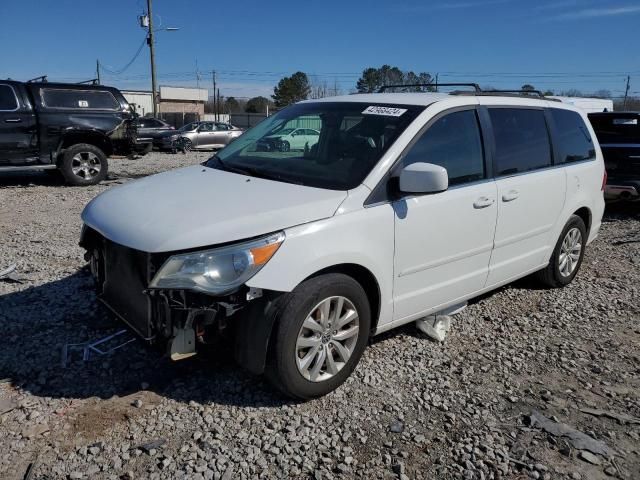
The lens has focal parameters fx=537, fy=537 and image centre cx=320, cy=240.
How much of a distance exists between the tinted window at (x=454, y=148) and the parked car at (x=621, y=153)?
17.5 feet

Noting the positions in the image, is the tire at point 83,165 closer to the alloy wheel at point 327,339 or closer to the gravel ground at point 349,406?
the gravel ground at point 349,406

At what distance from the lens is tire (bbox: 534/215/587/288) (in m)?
4.99

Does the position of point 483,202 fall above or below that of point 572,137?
below

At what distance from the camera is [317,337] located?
122 inches

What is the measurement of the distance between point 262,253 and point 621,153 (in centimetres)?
743

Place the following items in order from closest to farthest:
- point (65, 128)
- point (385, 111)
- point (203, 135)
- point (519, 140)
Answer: point (385, 111) < point (519, 140) < point (65, 128) < point (203, 135)

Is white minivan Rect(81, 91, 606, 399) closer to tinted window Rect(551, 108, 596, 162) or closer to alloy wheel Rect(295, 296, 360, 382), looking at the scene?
alloy wheel Rect(295, 296, 360, 382)

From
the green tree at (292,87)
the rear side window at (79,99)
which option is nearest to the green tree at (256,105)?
the green tree at (292,87)

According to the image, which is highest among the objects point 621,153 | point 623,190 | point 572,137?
point 572,137

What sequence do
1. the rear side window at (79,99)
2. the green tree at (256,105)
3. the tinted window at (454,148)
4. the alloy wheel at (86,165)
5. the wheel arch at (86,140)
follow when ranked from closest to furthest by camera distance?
the tinted window at (454,148) < the rear side window at (79,99) < the wheel arch at (86,140) < the alloy wheel at (86,165) < the green tree at (256,105)

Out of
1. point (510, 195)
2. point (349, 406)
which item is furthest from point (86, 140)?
point (349, 406)

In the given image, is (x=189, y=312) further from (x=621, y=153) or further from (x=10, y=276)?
(x=621, y=153)

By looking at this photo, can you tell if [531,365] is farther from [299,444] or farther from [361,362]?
[299,444]

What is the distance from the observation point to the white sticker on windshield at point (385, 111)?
3.66 meters
